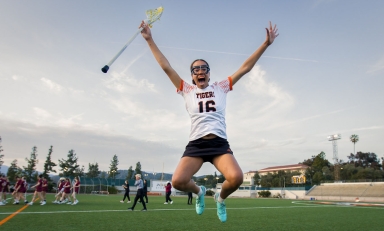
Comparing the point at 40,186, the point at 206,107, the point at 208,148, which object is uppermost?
the point at 206,107

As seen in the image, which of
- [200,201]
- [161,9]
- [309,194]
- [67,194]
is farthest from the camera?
[309,194]

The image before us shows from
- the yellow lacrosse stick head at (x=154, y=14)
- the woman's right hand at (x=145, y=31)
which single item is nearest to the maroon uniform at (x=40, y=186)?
the yellow lacrosse stick head at (x=154, y=14)

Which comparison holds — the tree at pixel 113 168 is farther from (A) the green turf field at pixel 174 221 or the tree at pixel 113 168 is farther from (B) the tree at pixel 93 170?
(A) the green turf field at pixel 174 221

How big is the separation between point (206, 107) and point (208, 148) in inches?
27.8

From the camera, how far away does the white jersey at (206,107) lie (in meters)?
4.89

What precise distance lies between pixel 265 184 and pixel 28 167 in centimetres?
7555

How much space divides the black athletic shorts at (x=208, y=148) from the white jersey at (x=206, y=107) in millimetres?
88

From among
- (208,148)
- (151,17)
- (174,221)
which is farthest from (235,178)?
(174,221)

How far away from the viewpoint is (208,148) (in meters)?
4.80

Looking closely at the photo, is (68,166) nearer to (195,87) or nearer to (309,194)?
(309,194)

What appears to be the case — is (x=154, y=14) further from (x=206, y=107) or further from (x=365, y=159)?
(x=365, y=159)

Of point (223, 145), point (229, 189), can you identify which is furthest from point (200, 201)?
point (223, 145)

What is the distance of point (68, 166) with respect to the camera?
101312 millimetres

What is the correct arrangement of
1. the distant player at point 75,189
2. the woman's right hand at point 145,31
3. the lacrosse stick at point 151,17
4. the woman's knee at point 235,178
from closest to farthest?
1. the woman's knee at point 235,178
2. the woman's right hand at point 145,31
3. the lacrosse stick at point 151,17
4. the distant player at point 75,189
